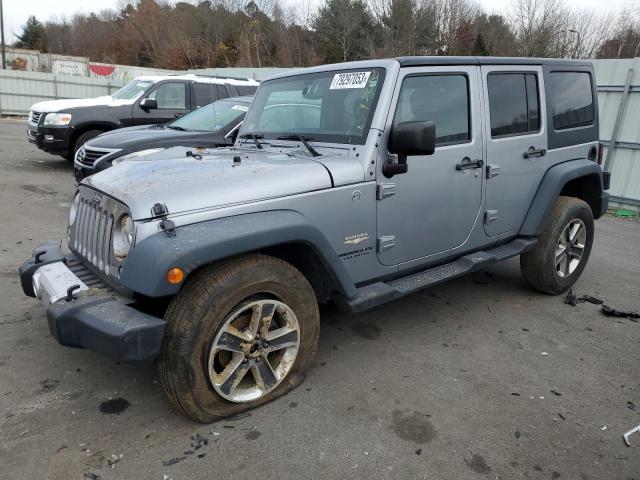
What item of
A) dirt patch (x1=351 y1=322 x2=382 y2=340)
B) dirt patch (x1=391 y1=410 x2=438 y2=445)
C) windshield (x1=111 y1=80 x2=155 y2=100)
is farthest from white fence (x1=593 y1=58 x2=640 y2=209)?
windshield (x1=111 y1=80 x2=155 y2=100)

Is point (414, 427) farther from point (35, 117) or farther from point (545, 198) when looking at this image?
point (35, 117)

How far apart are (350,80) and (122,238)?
1.81 m

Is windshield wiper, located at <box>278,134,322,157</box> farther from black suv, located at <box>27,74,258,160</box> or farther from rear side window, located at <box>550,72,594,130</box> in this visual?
black suv, located at <box>27,74,258,160</box>

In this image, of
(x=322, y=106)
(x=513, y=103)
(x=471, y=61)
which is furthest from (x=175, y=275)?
(x=513, y=103)

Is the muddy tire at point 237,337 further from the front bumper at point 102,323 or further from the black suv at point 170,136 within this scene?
the black suv at point 170,136

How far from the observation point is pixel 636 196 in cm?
905

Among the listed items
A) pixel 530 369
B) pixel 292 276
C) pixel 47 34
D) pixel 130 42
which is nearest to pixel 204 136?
pixel 292 276

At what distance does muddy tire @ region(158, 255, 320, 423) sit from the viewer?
2.51 metres

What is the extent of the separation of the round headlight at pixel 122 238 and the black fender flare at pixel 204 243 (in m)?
0.16

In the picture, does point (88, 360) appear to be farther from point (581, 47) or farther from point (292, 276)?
point (581, 47)

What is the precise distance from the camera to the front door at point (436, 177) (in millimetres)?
3307

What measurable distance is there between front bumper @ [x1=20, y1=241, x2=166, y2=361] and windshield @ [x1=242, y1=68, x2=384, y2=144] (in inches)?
65.2

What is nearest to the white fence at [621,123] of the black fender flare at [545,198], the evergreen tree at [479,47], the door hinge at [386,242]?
the black fender flare at [545,198]

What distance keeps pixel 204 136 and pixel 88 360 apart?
4.55 meters
